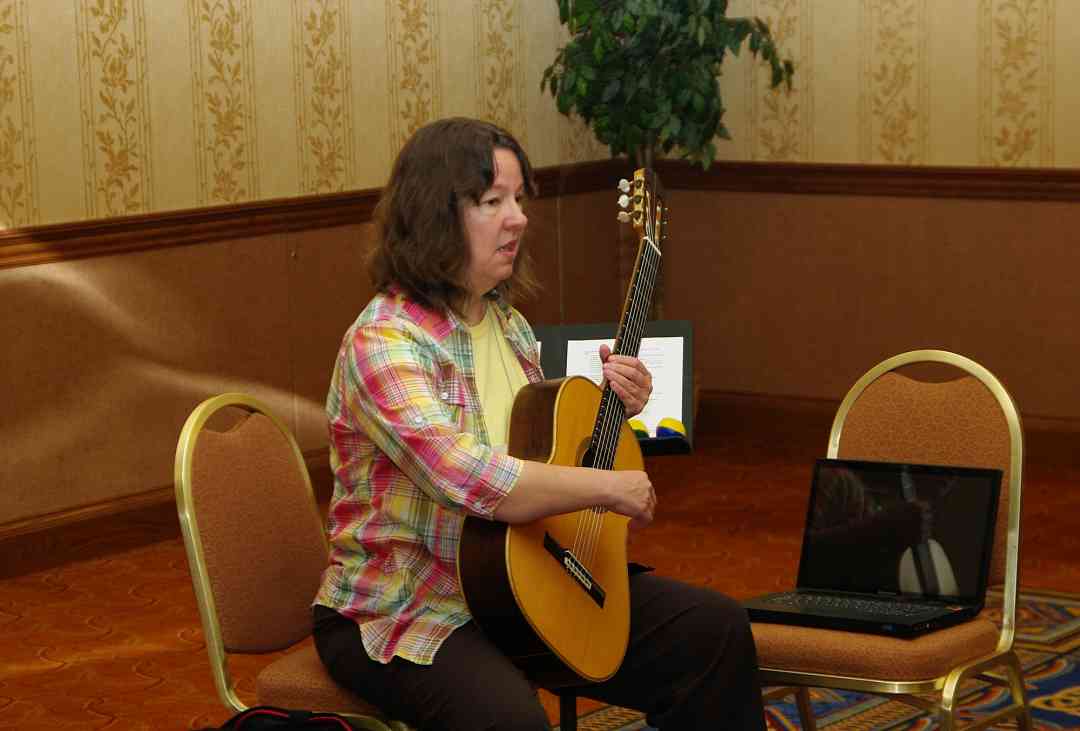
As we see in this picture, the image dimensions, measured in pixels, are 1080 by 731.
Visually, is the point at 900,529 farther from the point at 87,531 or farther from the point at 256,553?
the point at 87,531

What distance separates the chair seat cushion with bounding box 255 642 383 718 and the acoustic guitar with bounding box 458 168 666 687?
0.23m

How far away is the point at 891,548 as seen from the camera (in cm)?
288

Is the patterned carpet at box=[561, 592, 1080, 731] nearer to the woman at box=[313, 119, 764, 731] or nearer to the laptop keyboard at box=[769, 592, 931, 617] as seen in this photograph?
the laptop keyboard at box=[769, 592, 931, 617]

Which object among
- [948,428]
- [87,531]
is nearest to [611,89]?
[87,531]

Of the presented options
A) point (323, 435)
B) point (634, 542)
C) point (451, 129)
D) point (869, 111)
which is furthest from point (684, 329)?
point (869, 111)

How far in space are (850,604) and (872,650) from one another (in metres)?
0.20

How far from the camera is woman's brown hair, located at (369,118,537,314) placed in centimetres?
241

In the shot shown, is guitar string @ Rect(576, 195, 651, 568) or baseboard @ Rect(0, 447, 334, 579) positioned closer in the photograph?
guitar string @ Rect(576, 195, 651, 568)

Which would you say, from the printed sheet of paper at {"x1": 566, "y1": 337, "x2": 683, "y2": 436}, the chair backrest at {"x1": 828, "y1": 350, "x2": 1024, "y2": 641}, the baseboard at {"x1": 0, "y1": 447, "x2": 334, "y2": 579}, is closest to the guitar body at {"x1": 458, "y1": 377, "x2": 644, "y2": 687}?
the chair backrest at {"x1": 828, "y1": 350, "x2": 1024, "y2": 641}

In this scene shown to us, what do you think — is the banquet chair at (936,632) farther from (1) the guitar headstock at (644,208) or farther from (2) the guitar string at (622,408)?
(1) the guitar headstock at (644,208)

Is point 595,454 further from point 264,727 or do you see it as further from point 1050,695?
point 1050,695

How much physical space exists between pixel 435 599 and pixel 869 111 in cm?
439

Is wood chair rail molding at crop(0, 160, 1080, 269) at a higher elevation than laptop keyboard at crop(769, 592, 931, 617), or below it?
higher

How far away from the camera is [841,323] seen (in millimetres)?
6555
